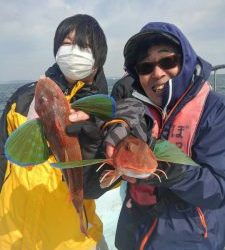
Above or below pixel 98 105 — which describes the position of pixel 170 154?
below

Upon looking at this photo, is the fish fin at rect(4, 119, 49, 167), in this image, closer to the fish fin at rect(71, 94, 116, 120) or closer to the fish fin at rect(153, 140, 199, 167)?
the fish fin at rect(71, 94, 116, 120)

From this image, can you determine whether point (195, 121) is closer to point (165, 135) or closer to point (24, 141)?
point (165, 135)

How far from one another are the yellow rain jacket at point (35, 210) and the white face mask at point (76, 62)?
0.52m

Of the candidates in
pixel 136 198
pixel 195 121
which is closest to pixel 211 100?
pixel 195 121

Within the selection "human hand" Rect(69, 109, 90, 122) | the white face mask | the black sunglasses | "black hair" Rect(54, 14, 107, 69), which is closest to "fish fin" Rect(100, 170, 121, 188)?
"human hand" Rect(69, 109, 90, 122)

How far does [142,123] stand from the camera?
2.64m

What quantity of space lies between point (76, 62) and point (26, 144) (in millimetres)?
1109

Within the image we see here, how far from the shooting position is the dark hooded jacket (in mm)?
2648

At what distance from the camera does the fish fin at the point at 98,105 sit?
2416mm

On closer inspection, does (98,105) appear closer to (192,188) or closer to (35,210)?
(192,188)

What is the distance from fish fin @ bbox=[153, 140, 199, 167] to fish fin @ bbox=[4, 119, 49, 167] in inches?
29.2

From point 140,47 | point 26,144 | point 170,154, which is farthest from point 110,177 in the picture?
point 140,47

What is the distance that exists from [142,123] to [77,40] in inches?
49.9

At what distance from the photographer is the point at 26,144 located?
2475 millimetres
